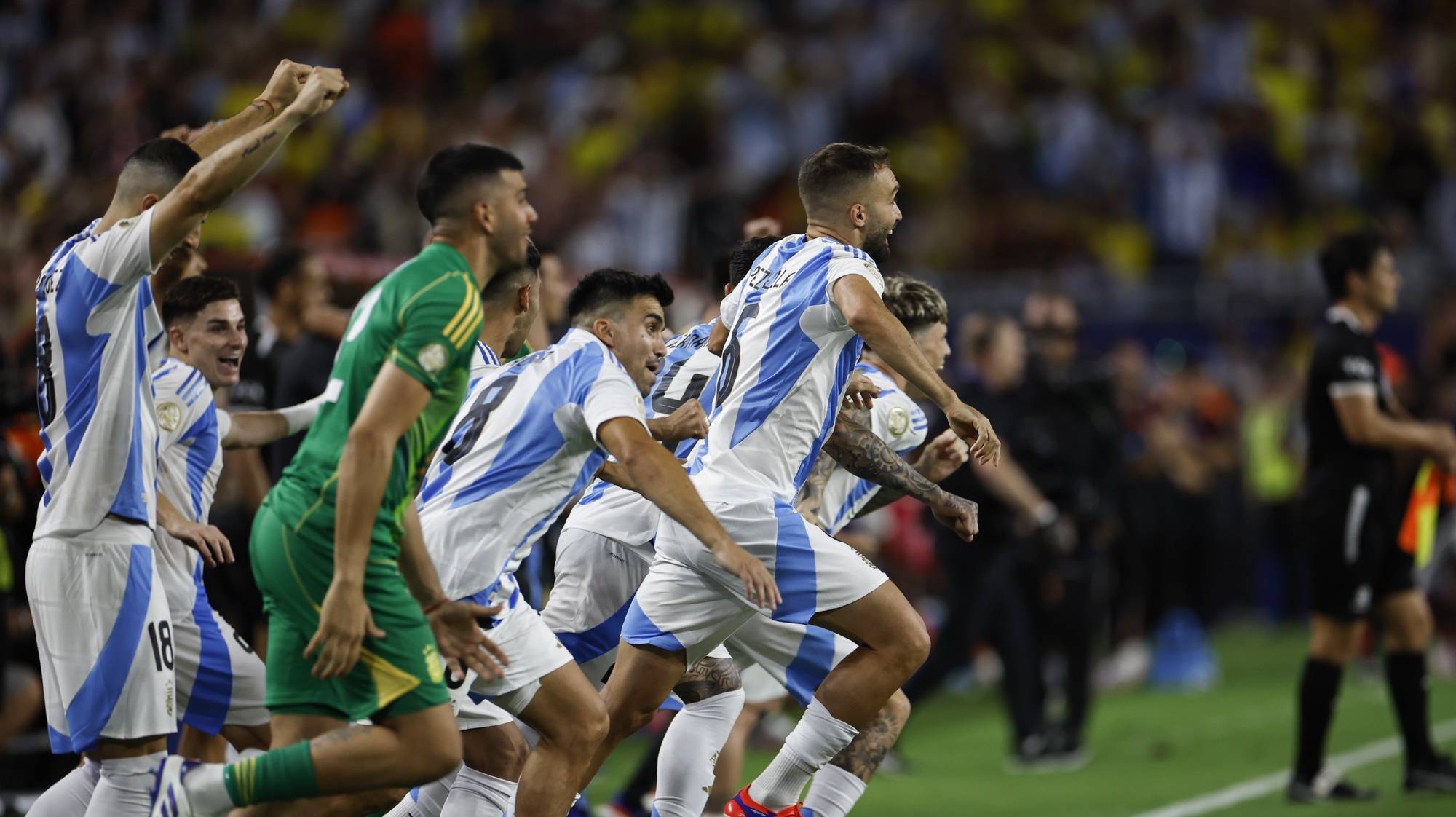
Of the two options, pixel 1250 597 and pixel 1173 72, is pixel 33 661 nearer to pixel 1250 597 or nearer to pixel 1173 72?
pixel 1250 597

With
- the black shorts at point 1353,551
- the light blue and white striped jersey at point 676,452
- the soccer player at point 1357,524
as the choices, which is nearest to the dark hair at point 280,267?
the light blue and white striped jersey at point 676,452

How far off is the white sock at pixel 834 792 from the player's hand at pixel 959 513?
1.09 meters

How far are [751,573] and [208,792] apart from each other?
6.08 feet

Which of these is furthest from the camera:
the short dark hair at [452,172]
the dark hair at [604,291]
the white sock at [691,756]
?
the white sock at [691,756]

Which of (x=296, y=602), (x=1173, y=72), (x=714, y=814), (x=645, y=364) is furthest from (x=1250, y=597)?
(x=296, y=602)

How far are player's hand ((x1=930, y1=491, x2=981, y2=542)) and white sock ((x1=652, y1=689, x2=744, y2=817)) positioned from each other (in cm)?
125

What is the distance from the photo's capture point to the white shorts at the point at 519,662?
5.91 metres

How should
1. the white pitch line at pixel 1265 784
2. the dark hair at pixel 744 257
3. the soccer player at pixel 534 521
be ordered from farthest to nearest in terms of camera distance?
the white pitch line at pixel 1265 784
the dark hair at pixel 744 257
the soccer player at pixel 534 521

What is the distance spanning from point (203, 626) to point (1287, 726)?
8480 millimetres

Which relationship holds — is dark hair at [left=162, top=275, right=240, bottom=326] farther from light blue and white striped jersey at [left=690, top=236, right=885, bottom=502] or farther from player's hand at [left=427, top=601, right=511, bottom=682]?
player's hand at [left=427, top=601, right=511, bottom=682]

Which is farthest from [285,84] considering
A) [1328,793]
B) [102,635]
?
[1328,793]

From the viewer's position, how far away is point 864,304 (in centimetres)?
627

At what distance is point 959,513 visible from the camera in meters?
6.71

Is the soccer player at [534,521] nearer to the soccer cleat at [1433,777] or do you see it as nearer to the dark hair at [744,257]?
the dark hair at [744,257]
